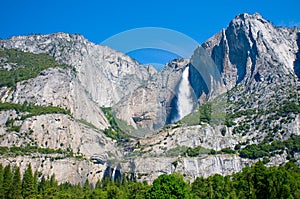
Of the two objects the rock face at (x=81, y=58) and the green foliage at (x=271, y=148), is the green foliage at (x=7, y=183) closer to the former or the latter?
the green foliage at (x=271, y=148)

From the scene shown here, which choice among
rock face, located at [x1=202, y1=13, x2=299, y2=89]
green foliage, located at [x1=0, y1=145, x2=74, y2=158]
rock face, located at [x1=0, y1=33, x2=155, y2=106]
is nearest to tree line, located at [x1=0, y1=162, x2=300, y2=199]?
green foliage, located at [x1=0, y1=145, x2=74, y2=158]

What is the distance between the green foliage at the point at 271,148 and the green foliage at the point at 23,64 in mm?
70907

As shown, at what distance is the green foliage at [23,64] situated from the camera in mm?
131875

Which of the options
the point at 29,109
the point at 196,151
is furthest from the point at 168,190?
→ the point at 29,109

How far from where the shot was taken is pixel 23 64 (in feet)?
490

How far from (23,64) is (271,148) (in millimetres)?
92474

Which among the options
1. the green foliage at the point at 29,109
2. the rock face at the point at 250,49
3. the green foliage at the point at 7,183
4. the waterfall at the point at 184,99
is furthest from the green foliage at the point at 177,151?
the waterfall at the point at 184,99

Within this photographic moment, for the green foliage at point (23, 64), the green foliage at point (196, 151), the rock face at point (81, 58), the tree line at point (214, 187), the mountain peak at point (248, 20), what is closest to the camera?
the tree line at point (214, 187)

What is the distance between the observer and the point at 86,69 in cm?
17850

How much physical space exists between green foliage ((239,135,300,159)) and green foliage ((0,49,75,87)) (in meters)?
70.9

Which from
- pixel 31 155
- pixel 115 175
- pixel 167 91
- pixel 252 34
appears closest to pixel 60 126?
pixel 31 155

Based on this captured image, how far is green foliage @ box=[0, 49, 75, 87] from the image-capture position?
433 ft

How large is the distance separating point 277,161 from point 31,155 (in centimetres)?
5997

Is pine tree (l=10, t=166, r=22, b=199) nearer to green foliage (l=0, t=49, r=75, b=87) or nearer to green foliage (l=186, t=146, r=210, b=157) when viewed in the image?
green foliage (l=186, t=146, r=210, b=157)
